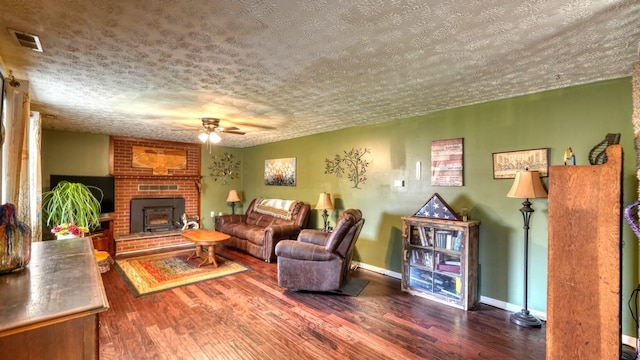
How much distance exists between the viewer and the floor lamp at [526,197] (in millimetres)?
2654

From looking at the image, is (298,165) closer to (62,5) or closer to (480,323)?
(480,323)

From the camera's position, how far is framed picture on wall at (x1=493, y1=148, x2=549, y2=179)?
2.85 m

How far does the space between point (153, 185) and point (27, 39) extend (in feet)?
15.3

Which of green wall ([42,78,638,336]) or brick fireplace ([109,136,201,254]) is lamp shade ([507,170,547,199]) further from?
brick fireplace ([109,136,201,254])

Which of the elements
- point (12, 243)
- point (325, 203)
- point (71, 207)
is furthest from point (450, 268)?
point (71, 207)

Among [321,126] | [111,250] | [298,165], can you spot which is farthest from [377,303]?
[111,250]

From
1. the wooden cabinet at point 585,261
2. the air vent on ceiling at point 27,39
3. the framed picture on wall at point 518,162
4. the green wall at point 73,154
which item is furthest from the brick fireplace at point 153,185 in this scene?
the wooden cabinet at point 585,261

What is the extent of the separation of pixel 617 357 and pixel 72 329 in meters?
2.59

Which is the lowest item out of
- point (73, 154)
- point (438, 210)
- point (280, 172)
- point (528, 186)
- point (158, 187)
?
point (438, 210)

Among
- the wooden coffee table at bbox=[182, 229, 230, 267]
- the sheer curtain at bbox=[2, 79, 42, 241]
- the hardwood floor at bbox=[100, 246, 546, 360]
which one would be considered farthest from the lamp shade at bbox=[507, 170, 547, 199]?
the sheer curtain at bbox=[2, 79, 42, 241]

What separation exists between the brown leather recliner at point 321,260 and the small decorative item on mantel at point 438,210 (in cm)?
80

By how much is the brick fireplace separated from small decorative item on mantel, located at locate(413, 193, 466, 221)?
488 cm

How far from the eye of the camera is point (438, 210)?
3301 mm

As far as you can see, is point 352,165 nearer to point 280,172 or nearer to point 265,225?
point 280,172
